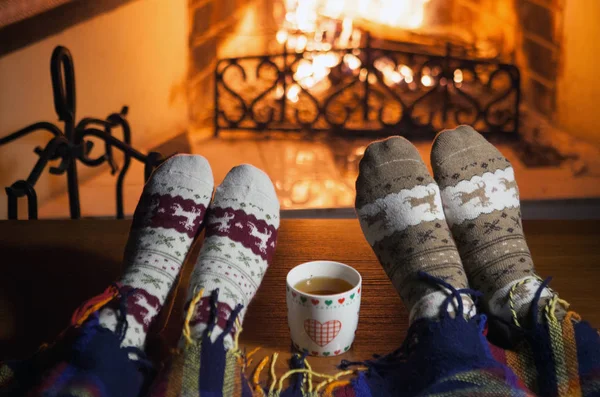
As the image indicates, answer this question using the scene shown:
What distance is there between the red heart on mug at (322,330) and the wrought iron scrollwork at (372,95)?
121cm

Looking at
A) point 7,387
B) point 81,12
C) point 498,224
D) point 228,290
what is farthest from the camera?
point 81,12

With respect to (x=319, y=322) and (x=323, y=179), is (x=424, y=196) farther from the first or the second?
(x=323, y=179)

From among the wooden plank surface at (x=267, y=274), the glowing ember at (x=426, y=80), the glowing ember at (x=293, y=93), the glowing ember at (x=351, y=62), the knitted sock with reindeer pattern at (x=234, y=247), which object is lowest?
the wooden plank surface at (x=267, y=274)

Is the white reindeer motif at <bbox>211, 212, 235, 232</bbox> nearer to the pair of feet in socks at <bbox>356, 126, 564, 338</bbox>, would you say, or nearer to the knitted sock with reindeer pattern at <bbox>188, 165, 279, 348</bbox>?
the knitted sock with reindeer pattern at <bbox>188, 165, 279, 348</bbox>

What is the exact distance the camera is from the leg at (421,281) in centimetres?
54

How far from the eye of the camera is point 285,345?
2.15 ft

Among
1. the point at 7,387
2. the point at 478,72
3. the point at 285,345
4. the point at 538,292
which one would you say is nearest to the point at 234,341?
the point at 285,345

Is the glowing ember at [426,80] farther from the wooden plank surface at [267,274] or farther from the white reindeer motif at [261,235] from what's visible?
the white reindeer motif at [261,235]

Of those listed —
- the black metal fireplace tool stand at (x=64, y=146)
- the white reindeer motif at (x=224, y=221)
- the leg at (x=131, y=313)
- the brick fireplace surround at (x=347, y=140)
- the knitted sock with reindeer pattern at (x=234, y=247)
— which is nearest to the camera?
the leg at (x=131, y=313)

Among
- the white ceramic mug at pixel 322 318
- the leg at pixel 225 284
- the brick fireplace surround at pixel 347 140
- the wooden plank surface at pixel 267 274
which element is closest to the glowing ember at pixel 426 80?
the brick fireplace surround at pixel 347 140

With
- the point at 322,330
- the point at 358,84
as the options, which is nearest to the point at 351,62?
the point at 358,84

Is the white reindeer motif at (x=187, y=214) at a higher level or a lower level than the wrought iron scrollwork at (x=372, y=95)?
lower

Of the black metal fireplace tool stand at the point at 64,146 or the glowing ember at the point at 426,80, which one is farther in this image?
the glowing ember at the point at 426,80

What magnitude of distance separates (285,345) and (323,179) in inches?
45.9
